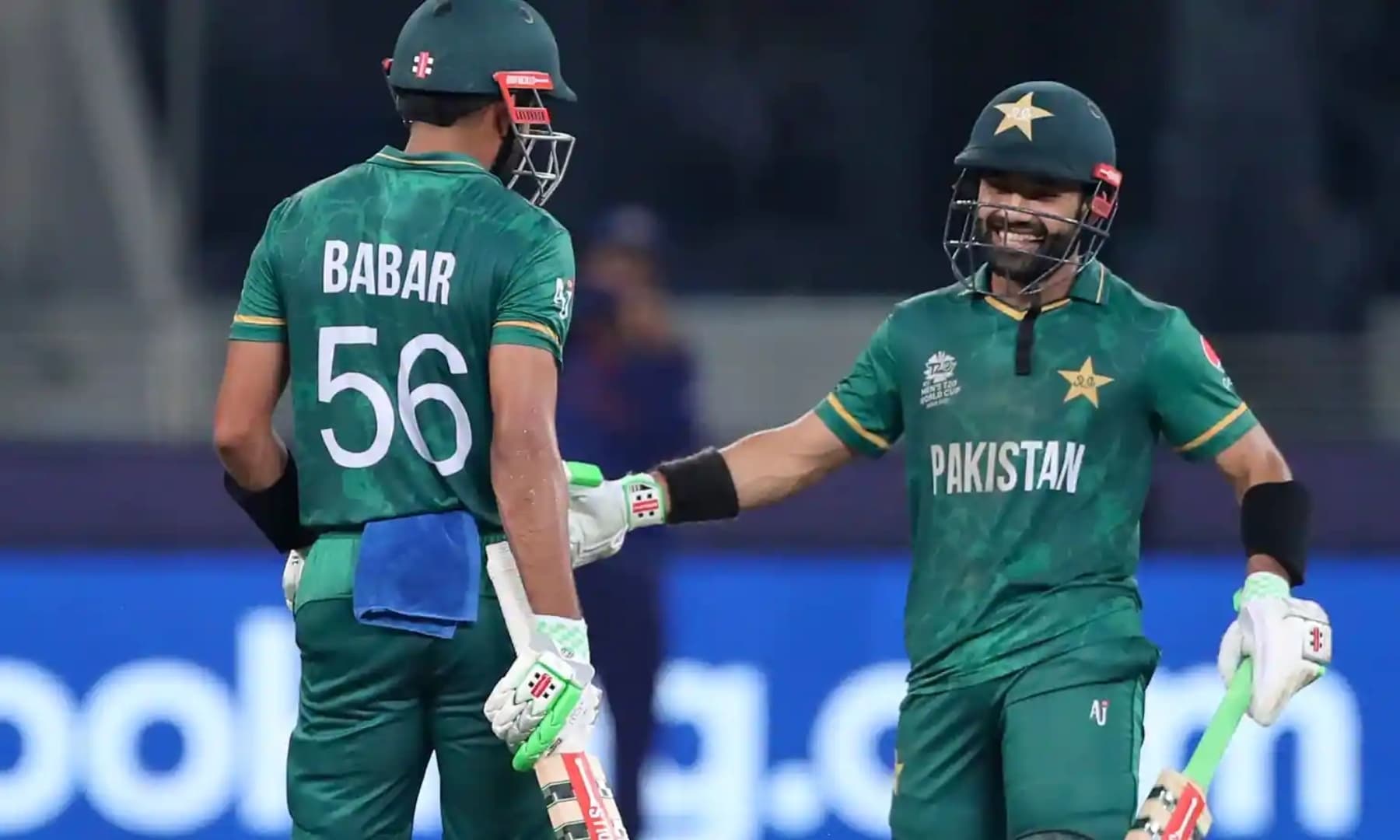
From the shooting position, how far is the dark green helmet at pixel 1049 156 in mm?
5020

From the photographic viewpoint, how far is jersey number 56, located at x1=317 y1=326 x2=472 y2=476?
4555mm

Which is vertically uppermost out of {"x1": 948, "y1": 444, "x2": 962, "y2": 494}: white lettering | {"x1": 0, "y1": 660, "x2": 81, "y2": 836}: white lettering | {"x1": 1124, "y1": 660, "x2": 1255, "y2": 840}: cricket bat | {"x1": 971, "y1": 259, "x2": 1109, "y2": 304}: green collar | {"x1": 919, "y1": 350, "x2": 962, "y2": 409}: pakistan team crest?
{"x1": 971, "y1": 259, "x2": 1109, "y2": 304}: green collar

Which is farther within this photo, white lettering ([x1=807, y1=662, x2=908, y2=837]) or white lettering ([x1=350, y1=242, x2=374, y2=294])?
white lettering ([x1=807, y1=662, x2=908, y2=837])

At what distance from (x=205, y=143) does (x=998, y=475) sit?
16.6 ft

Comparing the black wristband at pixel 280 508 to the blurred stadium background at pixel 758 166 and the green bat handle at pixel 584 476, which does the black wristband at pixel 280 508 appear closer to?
the green bat handle at pixel 584 476

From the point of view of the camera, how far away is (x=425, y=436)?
4566 mm

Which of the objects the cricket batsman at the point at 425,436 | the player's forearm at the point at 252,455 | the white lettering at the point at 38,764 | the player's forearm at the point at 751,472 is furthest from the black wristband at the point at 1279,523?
the white lettering at the point at 38,764

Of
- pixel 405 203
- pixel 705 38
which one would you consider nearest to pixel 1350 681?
pixel 705 38

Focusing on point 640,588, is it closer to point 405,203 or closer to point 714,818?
point 714,818

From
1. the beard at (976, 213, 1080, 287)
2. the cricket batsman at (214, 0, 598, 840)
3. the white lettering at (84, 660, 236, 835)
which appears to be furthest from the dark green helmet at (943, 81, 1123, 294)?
the white lettering at (84, 660, 236, 835)

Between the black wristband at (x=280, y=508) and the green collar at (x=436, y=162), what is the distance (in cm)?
61

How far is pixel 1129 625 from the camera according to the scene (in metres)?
4.97

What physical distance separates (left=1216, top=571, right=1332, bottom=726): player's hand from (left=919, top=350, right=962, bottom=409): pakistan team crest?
68 cm

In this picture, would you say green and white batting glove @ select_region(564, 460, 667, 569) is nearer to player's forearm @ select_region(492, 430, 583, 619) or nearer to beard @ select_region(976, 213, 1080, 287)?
player's forearm @ select_region(492, 430, 583, 619)
